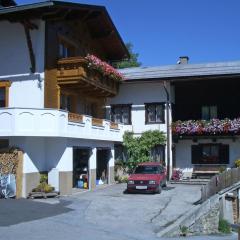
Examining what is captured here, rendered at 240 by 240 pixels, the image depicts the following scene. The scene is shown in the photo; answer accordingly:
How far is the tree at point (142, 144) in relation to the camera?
3316cm

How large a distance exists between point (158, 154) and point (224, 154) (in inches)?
170

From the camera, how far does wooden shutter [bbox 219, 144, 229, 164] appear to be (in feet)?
109

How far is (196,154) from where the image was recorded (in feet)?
111

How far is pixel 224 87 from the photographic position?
34.0 metres

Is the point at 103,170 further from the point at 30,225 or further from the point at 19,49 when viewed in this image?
the point at 30,225

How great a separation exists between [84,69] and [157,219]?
1023cm

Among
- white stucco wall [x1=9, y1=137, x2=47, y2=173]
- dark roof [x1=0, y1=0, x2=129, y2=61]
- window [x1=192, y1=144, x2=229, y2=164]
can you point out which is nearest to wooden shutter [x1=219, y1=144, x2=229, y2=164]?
window [x1=192, y1=144, x2=229, y2=164]

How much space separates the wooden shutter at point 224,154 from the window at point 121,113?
21.1 feet

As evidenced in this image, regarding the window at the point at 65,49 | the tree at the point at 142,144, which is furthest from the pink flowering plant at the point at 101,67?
the tree at the point at 142,144

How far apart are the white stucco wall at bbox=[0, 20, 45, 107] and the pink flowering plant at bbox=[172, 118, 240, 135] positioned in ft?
36.3

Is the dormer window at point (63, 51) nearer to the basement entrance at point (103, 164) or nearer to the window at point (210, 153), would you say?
the basement entrance at point (103, 164)

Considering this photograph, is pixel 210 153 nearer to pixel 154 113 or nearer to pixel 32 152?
pixel 154 113

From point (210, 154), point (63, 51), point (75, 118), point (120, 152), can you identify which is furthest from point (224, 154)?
point (63, 51)

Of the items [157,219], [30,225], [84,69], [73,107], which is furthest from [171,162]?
[30,225]
